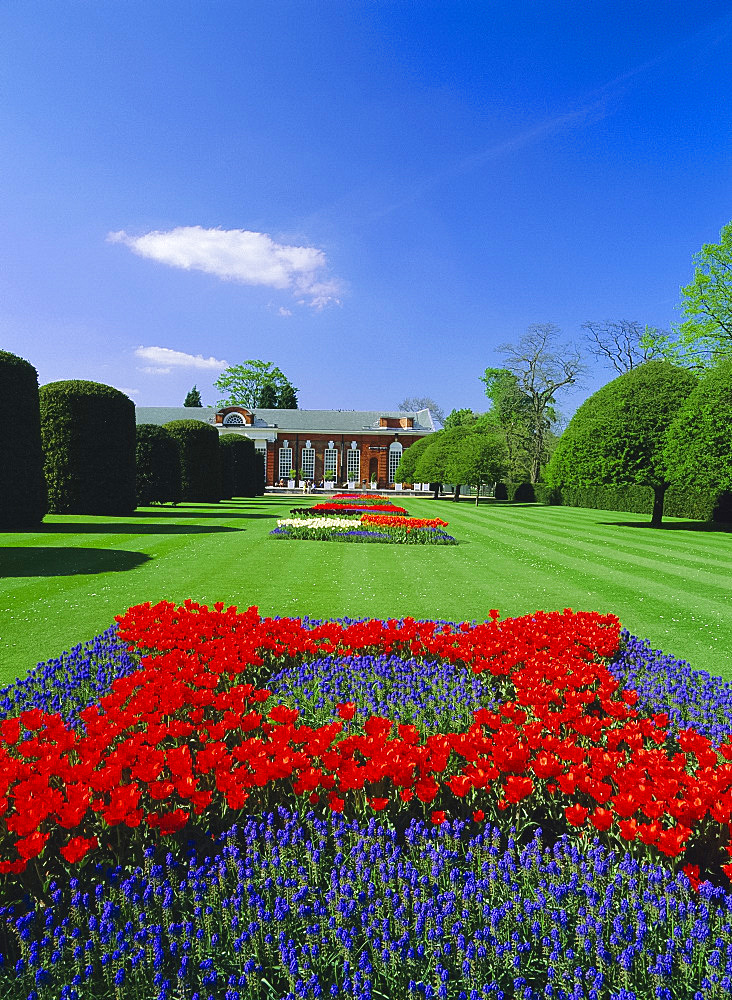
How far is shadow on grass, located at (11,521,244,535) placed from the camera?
50.5ft

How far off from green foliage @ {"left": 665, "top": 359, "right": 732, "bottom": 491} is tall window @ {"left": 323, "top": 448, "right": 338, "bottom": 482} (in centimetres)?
4978

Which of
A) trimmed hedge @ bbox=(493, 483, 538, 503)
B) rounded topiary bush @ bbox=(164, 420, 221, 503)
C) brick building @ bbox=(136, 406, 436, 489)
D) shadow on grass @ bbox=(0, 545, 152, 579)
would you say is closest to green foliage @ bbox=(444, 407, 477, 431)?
brick building @ bbox=(136, 406, 436, 489)

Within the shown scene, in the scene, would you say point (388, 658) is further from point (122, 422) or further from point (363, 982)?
point (122, 422)

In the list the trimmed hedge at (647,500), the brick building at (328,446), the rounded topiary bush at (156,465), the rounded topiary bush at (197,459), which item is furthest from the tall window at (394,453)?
the rounded topiary bush at (156,465)

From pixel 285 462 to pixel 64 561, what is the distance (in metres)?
58.5

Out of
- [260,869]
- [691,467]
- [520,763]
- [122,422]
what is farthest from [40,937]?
[691,467]

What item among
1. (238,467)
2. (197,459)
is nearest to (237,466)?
(238,467)

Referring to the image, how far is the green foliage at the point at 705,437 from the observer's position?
63.2 ft

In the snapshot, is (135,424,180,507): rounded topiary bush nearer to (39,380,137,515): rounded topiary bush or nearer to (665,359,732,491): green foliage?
(39,380,137,515): rounded topiary bush

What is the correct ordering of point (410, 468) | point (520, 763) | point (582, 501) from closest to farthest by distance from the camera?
point (520, 763) < point (582, 501) < point (410, 468)

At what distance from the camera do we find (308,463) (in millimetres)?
68938

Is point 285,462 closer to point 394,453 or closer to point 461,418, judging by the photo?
point 394,453

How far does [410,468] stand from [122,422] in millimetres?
33904

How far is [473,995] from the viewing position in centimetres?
178
